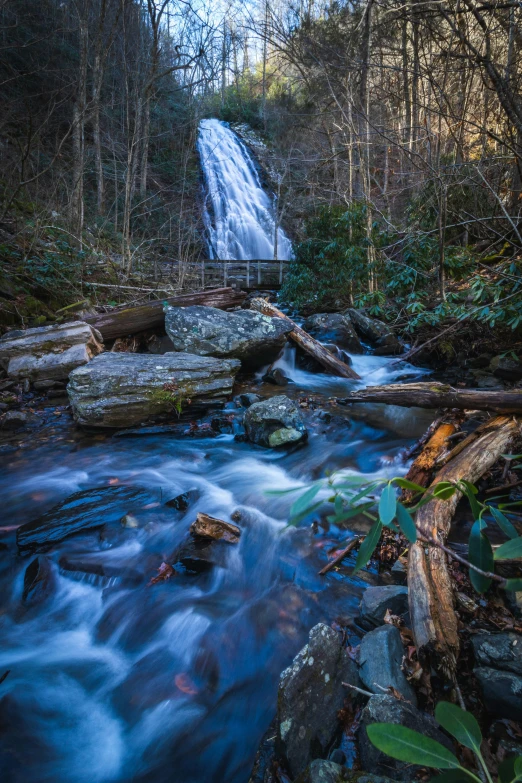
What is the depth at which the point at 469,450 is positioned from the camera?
3396mm

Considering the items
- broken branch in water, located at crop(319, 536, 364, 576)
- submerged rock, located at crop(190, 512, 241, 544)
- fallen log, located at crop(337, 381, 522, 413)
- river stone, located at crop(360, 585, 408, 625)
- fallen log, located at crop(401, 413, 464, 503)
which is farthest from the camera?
fallen log, located at crop(337, 381, 522, 413)

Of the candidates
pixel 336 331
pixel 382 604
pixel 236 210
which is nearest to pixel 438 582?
pixel 382 604

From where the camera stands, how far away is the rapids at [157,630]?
2033 millimetres

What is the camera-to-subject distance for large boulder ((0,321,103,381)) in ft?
20.5

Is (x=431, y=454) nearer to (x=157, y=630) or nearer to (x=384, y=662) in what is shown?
(x=384, y=662)

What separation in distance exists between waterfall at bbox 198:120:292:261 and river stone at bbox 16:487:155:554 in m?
16.1

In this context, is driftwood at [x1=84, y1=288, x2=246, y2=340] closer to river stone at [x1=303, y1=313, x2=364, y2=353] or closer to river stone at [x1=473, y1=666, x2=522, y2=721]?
river stone at [x1=303, y1=313, x2=364, y2=353]

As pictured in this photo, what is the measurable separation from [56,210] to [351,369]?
9191 mm

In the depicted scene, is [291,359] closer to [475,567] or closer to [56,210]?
[475,567]

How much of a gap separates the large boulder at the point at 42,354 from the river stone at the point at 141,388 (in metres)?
0.51

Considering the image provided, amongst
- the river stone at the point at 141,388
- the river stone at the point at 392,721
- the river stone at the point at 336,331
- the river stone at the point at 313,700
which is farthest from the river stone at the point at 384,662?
the river stone at the point at 336,331

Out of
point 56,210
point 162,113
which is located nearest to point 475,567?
point 56,210

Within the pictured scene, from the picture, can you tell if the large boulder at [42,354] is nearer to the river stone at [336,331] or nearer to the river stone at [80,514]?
the river stone at [80,514]

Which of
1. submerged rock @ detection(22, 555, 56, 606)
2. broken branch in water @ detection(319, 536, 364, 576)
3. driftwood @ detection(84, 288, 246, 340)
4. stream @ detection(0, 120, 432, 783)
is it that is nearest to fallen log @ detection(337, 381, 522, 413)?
stream @ detection(0, 120, 432, 783)
